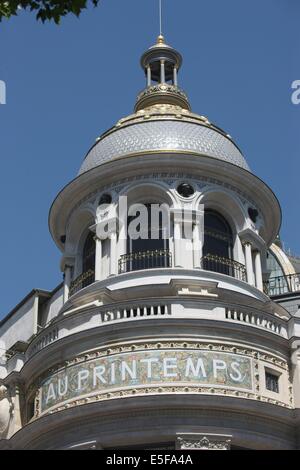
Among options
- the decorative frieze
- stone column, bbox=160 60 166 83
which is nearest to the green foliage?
the decorative frieze

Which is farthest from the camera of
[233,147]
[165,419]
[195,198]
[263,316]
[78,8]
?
[233,147]

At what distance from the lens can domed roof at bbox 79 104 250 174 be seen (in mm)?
35375

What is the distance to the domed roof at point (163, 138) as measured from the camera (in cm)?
3538

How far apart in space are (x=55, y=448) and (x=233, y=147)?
13.1 meters

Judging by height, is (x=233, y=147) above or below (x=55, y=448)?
above

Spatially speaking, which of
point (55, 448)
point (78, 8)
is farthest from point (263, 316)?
point (78, 8)

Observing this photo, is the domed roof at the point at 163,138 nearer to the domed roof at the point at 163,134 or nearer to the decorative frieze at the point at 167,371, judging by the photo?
the domed roof at the point at 163,134

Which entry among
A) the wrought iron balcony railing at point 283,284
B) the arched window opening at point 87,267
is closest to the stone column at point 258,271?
the arched window opening at point 87,267

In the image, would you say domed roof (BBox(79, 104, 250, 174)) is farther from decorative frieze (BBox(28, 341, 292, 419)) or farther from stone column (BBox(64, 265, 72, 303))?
decorative frieze (BBox(28, 341, 292, 419))

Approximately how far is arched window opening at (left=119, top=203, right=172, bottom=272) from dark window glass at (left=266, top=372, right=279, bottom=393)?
16.6 feet

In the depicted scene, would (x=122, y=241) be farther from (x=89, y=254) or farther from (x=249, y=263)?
(x=249, y=263)

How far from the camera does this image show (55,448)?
29125 mm

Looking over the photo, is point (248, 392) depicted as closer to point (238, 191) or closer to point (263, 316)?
point (263, 316)

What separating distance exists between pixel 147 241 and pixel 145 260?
81cm
